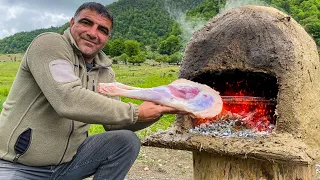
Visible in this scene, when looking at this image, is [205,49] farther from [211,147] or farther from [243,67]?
[211,147]

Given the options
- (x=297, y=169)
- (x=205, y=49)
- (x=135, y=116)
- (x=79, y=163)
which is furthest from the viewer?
(x=205, y=49)

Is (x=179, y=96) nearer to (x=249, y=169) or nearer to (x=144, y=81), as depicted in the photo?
(x=249, y=169)

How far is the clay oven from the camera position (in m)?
2.94

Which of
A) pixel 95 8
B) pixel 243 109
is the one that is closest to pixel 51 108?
pixel 95 8

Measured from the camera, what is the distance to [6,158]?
106 inches

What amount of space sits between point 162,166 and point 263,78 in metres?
2.73

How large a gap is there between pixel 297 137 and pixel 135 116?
1400 millimetres

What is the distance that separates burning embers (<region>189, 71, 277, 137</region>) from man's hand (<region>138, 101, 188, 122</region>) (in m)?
0.62

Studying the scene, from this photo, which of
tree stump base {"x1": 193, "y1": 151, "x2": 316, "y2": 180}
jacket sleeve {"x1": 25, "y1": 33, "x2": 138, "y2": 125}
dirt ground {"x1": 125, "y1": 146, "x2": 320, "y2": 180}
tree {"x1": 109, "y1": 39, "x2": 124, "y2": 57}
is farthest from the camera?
tree {"x1": 109, "y1": 39, "x2": 124, "y2": 57}

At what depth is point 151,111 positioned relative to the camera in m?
2.74

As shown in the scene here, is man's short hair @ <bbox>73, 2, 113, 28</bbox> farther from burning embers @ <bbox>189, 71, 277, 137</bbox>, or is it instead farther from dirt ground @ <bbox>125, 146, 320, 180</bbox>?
dirt ground @ <bbox>125, 146, 320, 180</bbox>

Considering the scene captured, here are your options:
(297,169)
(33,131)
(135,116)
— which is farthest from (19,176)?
(297,169)

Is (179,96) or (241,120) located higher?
(179,96)

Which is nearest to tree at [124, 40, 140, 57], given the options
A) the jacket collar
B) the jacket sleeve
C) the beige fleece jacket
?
the jacket collar
